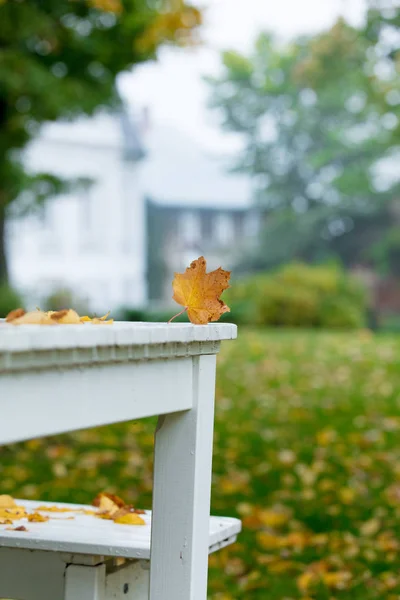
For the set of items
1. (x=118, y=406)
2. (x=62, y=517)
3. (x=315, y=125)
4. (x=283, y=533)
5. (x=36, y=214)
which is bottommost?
(x=283, y=533)

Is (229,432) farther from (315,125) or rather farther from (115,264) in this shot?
(315,125)

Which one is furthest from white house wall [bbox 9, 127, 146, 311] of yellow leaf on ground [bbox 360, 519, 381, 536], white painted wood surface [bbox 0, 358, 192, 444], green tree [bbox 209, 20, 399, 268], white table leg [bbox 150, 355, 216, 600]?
white painted wood surface [bbox 0, 358, 192, 444]

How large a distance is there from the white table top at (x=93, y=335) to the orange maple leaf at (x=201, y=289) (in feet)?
0.11

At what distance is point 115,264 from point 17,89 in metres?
24.6

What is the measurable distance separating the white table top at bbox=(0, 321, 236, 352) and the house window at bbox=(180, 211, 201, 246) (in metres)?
39.5

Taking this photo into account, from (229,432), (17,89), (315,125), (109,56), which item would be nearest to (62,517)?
(229,432)

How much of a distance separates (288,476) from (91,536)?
11.3 ft

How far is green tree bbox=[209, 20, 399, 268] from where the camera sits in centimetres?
3375

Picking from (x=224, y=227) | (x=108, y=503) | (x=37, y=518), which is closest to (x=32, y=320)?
(x=37, y=518)

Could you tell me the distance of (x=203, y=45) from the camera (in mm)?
6527

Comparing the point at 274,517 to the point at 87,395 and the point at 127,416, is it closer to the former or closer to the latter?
the point at 127,416

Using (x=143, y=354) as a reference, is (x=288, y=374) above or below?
below

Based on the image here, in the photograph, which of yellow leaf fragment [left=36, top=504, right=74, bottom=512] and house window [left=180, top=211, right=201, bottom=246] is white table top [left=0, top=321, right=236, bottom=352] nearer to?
yellow leaf fragment [left=36, top=504, right=74, bottom=512]

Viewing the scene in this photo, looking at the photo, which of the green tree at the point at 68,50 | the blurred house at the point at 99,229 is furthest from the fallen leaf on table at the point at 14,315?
the blurred house at the point at 99,229
